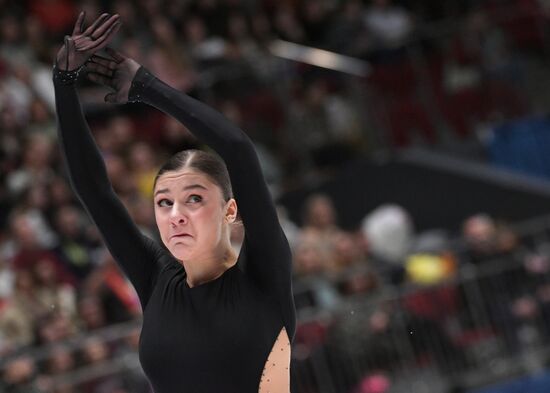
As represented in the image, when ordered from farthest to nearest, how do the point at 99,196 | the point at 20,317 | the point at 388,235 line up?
1. the point at 388,235
2. the point at 20,317
3. the point at 99,196

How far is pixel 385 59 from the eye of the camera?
13.1 meters

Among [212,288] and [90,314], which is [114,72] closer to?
[212,288]

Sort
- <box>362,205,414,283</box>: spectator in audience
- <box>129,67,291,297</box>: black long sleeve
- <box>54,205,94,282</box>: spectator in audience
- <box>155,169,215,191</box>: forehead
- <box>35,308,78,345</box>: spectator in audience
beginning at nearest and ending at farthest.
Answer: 1. <box>129,67,291,297</box>: black long sleeve
2. <box>155,169,215,191</box>: forehead
3. <box>35,308,78,345</box>: spectator in audience
4. <box>54,205,94,282</box>: spectator in audience
5. <box>362,205,414,283</box>: spectator in audience

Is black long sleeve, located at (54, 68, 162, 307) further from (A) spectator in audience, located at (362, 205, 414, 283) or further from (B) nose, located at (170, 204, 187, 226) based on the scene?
(A) spectator in audience, located at (362, 205, 414, 283)

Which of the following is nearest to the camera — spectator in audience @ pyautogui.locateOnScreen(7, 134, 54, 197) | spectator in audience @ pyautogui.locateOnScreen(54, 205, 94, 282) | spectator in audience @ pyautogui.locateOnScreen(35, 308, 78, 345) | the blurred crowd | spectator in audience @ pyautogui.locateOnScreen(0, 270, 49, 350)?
spectator in audience @ pyautogui.locateOnScreen(35, 308, 78, 345)

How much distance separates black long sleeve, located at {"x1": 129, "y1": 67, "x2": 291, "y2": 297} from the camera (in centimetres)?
302

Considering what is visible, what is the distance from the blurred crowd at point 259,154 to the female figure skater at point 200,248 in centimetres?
437

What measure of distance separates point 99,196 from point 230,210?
38 cm

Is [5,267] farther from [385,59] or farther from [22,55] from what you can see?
[385,59]

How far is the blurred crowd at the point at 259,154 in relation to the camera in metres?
8.54

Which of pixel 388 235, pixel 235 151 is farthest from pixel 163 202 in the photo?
pixel 388 235

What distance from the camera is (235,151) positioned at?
9.92 ft

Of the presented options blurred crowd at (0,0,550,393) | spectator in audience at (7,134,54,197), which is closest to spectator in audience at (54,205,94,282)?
blurred crowd at (0,0,550,393)

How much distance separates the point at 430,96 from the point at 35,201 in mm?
5103
